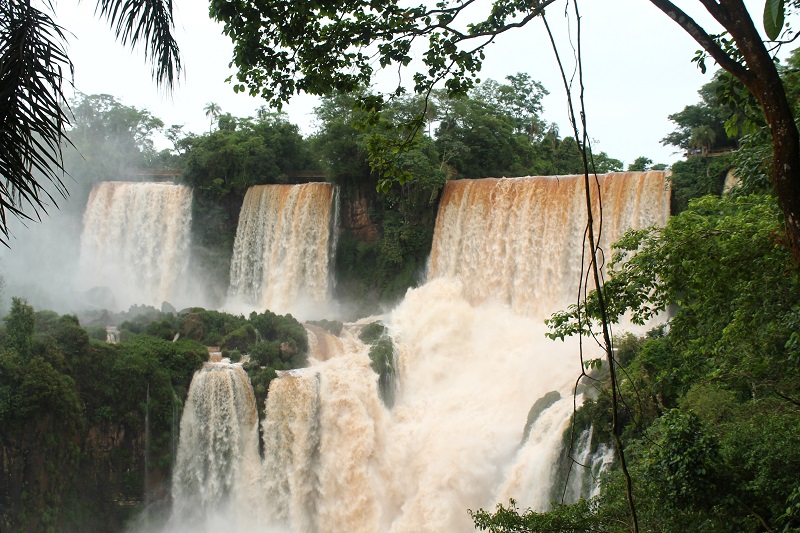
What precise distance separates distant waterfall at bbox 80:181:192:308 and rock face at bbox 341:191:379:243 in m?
5.36

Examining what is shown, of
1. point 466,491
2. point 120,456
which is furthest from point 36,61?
point 120,456

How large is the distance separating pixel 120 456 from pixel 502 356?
7.88 meters

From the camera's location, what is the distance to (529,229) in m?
16.0

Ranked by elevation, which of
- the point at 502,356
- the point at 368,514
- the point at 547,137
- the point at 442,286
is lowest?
the point at 368,514

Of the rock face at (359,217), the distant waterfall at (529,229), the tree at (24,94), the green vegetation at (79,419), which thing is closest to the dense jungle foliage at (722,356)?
the tree at (24,94)

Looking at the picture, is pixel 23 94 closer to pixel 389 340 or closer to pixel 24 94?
pixel 24 94

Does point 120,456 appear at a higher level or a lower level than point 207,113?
lower

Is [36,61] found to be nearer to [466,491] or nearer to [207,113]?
[466,491]

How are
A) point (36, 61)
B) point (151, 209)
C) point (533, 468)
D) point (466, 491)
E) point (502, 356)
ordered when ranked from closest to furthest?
1. point (36, 61)
2. point (533, 468)
3. point (466, 491)
4. point (502, 356)
5. point (151, 209)

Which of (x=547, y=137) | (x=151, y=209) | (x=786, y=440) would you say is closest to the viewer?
(x=786, y=440)

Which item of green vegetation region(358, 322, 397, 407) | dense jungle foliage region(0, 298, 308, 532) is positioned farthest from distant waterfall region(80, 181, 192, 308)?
green vegetation region(358, 322, 397, 407)

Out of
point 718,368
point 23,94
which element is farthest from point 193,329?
point 23,94

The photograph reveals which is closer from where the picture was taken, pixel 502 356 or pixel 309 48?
pixel 309 48

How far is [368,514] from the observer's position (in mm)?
12867
